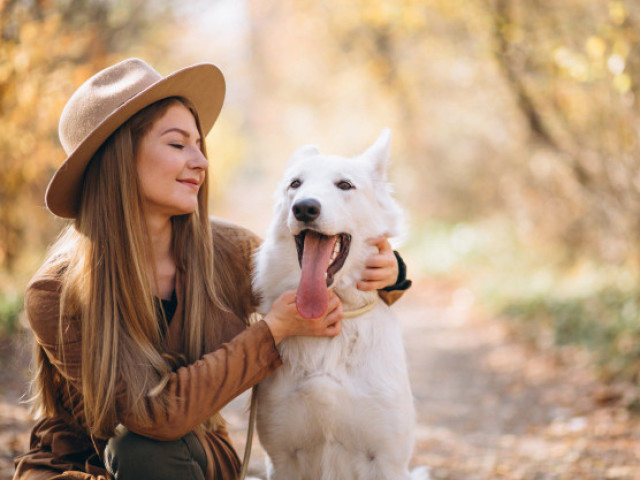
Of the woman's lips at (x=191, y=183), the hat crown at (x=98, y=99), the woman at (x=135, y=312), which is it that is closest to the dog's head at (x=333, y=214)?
the woman at (x=135, y=312)

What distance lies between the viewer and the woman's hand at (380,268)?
2.78 metres

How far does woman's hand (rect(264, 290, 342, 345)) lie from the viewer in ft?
8.20

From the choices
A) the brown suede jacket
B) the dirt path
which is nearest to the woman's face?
the brown suede jacket

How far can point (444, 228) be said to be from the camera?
13875 millimetres

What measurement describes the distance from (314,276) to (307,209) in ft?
0.93

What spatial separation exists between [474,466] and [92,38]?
5.82 metres

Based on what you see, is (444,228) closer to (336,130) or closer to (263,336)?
(336,130)

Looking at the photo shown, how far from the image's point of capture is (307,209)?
8.31 feet

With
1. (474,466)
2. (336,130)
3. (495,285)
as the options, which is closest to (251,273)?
(474,466)

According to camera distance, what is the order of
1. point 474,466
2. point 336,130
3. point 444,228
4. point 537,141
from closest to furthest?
point 474,466 → point 537,141 → point 444,228 → point 336,130

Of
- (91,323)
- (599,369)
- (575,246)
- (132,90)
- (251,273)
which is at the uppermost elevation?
(575,246)

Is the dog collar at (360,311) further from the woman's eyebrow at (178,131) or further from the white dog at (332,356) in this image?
the woman's eyebrow at (178,131)

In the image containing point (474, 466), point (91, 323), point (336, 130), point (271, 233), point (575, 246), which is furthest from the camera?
point (336, 130)

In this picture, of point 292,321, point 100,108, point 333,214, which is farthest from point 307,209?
point 100,108
